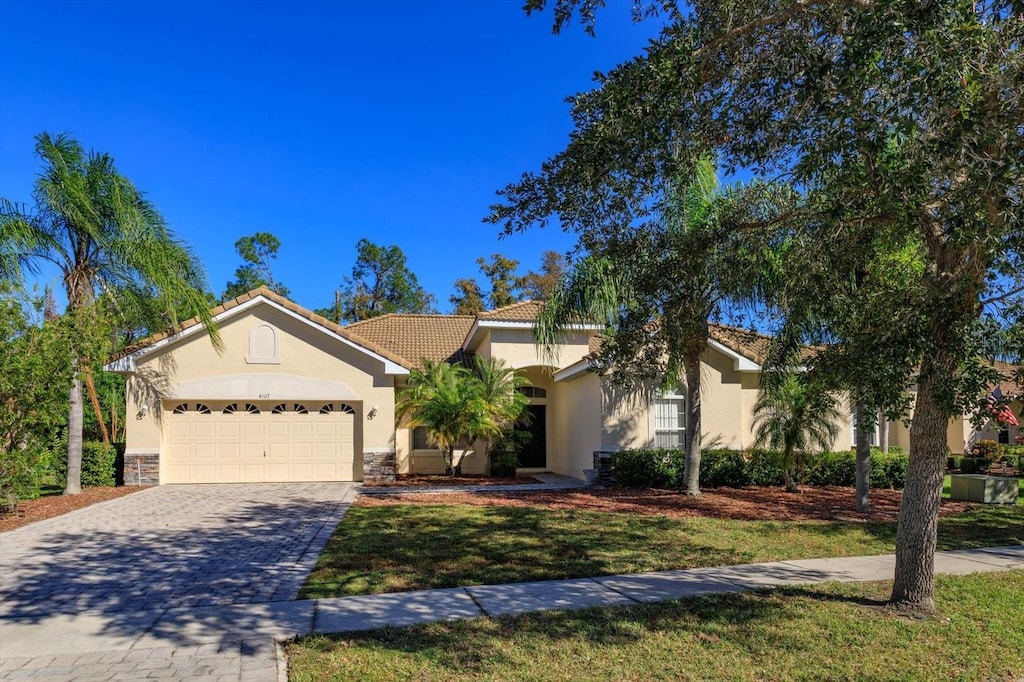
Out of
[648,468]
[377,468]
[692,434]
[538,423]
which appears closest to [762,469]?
[648,468]

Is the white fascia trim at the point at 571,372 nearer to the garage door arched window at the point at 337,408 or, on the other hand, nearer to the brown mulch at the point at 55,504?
the garage door arched window at the point at 337,408

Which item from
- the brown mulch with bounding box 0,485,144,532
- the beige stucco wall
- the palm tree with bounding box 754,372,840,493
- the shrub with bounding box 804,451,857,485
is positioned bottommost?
the brown mulch with bounding box 0,485,144,532

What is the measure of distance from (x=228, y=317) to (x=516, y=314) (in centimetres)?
805

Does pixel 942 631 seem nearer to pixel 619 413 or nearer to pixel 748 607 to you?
pixel 748 607

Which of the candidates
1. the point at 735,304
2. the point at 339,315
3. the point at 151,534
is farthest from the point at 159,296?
the point at 339,315

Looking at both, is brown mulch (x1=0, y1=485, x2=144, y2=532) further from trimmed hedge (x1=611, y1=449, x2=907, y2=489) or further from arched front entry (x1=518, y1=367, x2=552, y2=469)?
trimmed hedge (x1=611, y1=449, x2=907, y2=489)

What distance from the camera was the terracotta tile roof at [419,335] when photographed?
23125 millimetres

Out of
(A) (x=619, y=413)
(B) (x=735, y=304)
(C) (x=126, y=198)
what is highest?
(C) (x=126, y=198)

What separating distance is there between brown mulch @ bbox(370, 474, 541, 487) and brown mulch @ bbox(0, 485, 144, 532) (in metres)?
6.12

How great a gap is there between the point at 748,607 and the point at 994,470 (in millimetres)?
21715

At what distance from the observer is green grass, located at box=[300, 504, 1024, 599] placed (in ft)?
26.0

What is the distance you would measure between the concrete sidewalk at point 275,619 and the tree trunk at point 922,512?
1255mm

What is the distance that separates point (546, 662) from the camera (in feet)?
17.0

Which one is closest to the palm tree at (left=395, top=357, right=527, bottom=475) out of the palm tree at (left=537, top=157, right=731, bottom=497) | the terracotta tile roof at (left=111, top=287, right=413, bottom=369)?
the terracotta tile roof at (left=111, top=287, right=413, bottom=369)
